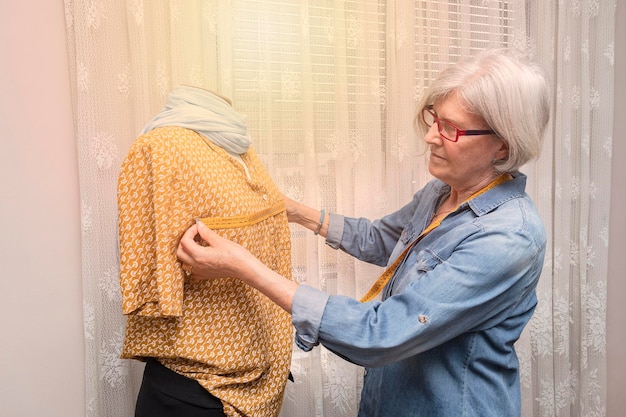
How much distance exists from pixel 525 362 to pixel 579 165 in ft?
2.91

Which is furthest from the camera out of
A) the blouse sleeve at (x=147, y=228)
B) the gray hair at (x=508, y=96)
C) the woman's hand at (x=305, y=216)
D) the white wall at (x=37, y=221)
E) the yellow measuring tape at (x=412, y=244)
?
the woman's hand at (x=305, y=216)

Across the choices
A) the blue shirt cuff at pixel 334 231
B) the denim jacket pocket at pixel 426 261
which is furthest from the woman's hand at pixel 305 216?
the denim jacket pocket at pixel 426 261

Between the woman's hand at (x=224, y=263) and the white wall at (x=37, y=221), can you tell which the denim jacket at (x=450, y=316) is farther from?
the white wall at (x=37, y=221)

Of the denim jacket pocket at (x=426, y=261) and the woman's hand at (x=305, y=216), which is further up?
the woman's hand at (x=305, y=216)

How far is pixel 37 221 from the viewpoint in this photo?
1.48 metres

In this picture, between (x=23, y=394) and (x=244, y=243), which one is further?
(x=23, y=394)

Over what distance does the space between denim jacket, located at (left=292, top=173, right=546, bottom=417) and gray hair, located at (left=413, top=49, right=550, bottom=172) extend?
130 millimetres

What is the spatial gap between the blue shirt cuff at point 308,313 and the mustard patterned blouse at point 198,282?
0.15 metres

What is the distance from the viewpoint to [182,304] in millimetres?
1061

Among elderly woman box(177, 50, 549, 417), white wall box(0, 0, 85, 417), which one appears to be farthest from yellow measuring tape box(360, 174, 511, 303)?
white wall box(0, 0, 85, 417)

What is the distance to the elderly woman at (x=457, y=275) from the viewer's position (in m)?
1.08

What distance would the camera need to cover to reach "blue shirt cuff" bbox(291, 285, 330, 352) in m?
1.08

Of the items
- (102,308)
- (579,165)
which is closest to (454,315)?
(102,308)

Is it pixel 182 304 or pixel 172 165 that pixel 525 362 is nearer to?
pixel 182 304
